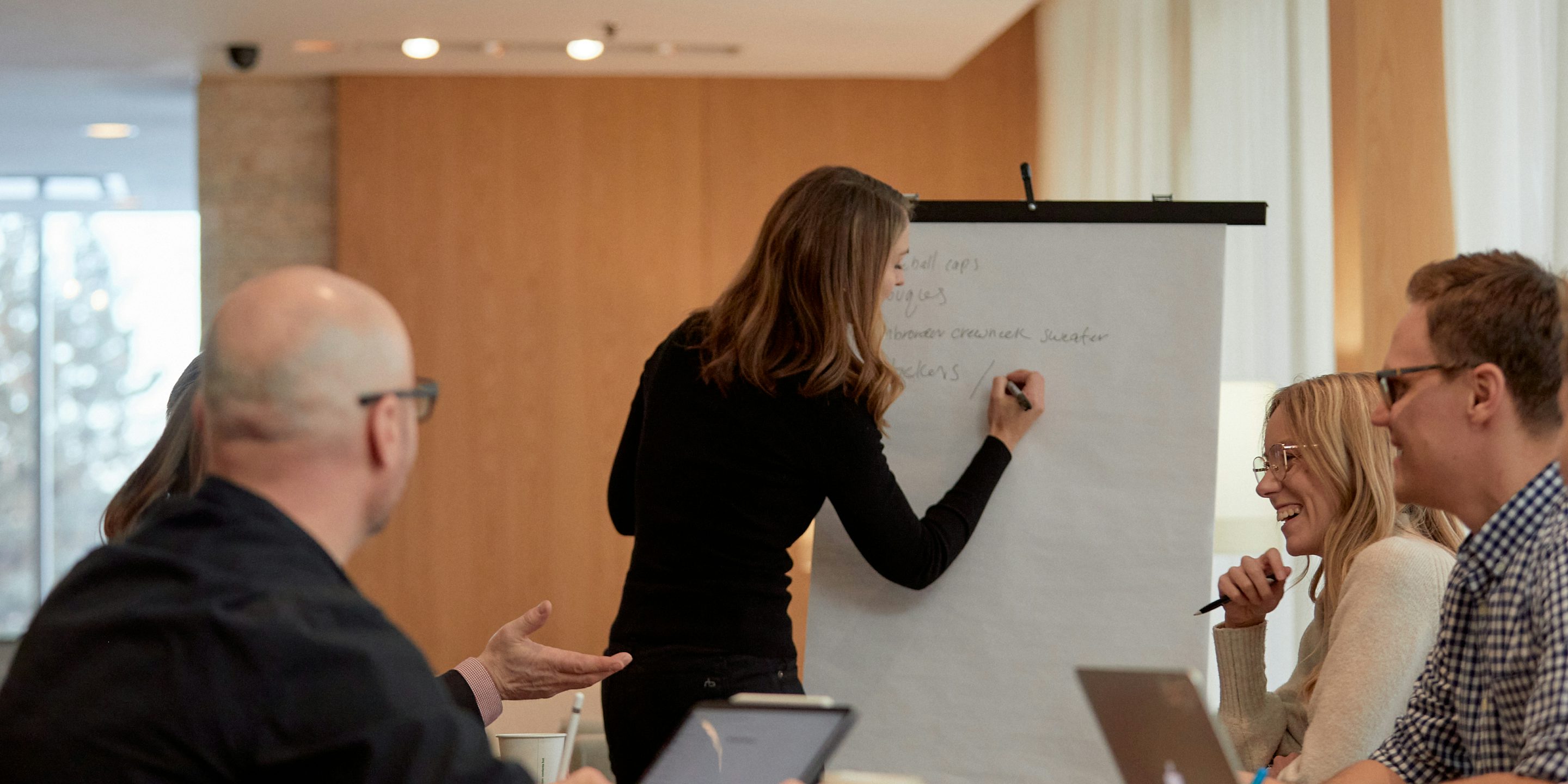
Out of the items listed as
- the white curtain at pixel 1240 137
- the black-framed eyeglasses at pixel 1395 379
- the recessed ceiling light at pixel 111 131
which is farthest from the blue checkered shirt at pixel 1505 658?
the recessed ceiling light at pixel 111 131

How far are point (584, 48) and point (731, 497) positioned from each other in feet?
10.6

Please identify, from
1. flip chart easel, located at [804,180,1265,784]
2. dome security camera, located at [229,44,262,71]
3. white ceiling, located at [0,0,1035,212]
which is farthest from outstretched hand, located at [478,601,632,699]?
dome security camera, located at [229,44,262,71]

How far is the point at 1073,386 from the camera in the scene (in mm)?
2512

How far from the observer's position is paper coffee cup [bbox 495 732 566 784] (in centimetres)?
184

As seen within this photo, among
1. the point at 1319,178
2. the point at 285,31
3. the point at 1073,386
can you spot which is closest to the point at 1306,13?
the point at 1319,178

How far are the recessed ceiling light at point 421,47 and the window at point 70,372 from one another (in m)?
3.40

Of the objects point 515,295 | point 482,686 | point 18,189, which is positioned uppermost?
point 18,189

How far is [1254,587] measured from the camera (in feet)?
7.66

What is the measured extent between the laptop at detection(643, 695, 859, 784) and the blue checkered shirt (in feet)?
2.08

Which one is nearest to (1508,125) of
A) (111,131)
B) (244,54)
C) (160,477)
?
(160,477)

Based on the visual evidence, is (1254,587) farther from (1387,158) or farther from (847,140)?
(847,140)

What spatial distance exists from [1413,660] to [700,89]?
4.19m

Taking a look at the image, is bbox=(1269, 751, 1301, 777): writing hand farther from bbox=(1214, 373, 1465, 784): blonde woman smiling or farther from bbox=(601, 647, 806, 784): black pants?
bbox=(601, 647, 806, 784): black pants

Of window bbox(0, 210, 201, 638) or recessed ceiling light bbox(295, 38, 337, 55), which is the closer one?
recessed ceiling light bbox(295, 38, 337, 55)
